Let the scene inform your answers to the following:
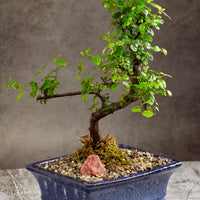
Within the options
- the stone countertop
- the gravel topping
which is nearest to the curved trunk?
the gravel topping

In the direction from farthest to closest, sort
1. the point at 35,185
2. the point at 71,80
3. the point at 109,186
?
the point at 71,80 → the point at 35,185 → the point at 109,186

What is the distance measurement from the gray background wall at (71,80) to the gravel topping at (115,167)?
0.99 m

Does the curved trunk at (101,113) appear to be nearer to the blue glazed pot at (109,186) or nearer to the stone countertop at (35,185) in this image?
the blue glazed pot at (109,186)

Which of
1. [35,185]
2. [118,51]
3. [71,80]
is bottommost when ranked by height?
[35,185]

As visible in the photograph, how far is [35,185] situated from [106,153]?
802mm

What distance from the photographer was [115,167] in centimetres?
121

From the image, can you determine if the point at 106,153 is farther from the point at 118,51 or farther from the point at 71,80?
the point at 71,80

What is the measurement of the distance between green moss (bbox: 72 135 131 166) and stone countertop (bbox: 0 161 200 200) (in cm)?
55

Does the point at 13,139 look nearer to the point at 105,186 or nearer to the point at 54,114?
the point at 54,114

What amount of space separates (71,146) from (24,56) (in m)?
0.69

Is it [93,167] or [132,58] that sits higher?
[132,58]

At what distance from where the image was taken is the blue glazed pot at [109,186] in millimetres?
1029

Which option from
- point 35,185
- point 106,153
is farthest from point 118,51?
point 35,185

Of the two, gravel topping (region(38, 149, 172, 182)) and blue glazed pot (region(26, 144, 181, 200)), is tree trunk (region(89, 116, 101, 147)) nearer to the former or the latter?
gravel topping (region(38, 149, 172, 182))
